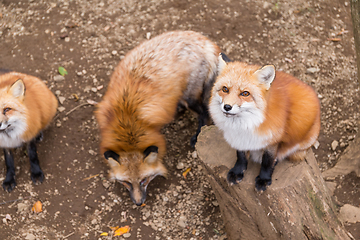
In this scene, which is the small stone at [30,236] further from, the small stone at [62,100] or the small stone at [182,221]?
the small stone at [62,100]

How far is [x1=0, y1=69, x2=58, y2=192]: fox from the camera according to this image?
4207 mm

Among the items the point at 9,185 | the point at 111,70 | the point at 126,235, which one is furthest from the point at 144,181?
the point at 111,70

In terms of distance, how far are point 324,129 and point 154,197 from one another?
3.18m

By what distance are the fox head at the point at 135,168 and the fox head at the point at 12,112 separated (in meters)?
1.33

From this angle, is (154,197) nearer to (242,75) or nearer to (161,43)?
(161,43)

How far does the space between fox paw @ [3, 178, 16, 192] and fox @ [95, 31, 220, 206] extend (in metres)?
1.68

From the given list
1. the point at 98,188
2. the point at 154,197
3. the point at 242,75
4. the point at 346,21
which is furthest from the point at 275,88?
the point at 346,21

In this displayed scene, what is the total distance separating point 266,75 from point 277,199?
1.41m

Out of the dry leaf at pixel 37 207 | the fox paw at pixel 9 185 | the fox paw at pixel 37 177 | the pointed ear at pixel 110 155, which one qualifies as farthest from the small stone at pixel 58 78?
the pointed ear at pixel 110 155

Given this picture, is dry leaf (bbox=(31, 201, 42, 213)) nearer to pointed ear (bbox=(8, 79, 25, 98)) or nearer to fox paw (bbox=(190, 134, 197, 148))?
pointed ear (bbox=(8, 79, 25, 98))

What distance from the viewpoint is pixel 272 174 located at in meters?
3.49

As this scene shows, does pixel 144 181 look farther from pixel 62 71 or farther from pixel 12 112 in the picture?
pixel 62 71

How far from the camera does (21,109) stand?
4320 mm

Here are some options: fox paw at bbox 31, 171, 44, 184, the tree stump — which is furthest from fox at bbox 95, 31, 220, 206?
fox paw at bbox 31, 171, 44, 184
